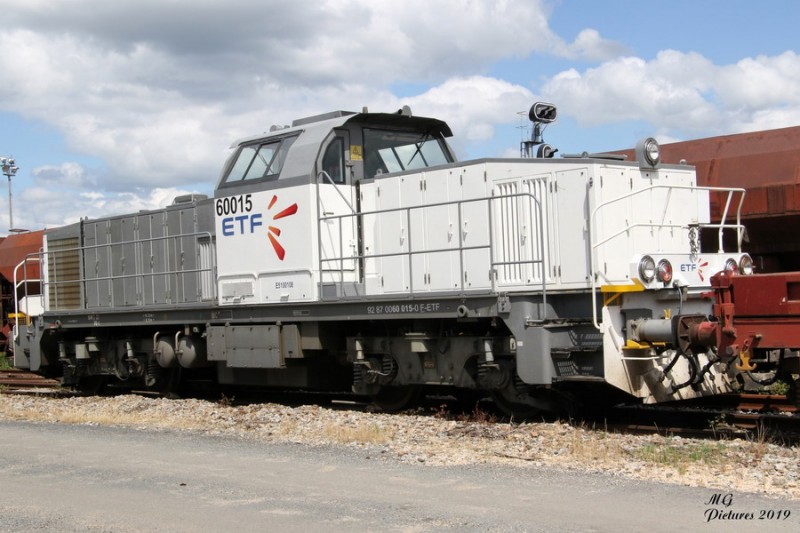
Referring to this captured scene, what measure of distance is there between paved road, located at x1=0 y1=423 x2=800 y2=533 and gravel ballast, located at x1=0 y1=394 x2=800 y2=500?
46 cm

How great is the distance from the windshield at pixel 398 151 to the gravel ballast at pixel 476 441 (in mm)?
3460

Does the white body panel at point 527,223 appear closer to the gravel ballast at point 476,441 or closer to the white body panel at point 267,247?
the white body panel at point 267,247

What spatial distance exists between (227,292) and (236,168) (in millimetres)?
1827

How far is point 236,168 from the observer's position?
13594 mm

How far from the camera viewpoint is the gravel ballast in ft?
25.2

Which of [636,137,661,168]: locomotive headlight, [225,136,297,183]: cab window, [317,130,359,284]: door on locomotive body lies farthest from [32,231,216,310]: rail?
[636,137,661,168]: locomotive headlight

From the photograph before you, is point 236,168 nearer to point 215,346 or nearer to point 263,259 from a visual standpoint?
point 263,259

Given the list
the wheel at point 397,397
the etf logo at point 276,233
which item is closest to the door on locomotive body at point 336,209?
the etf logo at point 276,233

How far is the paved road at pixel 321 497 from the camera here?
6.20 metres

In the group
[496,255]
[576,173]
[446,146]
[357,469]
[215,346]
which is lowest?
[357,469]

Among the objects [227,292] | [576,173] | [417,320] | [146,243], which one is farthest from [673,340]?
[146,243]

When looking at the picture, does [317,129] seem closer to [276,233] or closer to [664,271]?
[276,233]

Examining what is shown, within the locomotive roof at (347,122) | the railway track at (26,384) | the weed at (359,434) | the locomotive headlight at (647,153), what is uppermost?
the locomotive roof at (347,122)

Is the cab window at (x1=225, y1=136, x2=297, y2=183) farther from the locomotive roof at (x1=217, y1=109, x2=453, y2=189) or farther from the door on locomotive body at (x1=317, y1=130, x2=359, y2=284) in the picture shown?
the door on locomotive body at (x1=317, y1=130, x2=359, y2=284)
